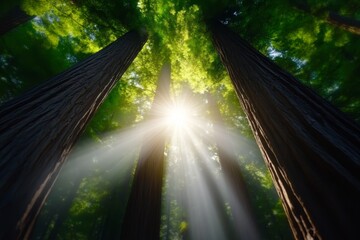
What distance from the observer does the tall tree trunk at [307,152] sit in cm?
118

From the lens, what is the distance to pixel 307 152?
1.51 m

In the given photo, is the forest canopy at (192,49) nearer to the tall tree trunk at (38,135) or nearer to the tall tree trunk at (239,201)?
the tall tree trunk at (239,201)

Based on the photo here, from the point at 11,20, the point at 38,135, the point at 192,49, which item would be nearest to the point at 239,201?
the point at 192,49

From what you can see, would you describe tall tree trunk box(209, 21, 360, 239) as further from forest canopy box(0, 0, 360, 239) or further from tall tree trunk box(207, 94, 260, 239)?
tall tree trunk box(207, 94, 260, 239)

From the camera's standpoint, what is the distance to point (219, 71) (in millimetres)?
5941

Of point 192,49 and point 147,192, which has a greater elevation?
point 192,49

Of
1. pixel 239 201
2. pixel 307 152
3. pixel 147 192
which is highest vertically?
pixel 239 201

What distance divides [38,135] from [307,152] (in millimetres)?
1759

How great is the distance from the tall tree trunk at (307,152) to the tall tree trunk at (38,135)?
1.49m

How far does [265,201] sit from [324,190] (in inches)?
Result: 603

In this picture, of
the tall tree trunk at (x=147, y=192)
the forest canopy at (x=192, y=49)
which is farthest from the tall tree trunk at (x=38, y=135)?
the tall tree trunk at (x=147, y=192)

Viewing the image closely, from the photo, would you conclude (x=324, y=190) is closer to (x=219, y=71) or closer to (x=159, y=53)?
(x=219, y=71)

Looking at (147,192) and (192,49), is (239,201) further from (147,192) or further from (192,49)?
(192,49)

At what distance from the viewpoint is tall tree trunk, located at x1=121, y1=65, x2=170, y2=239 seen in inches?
149
